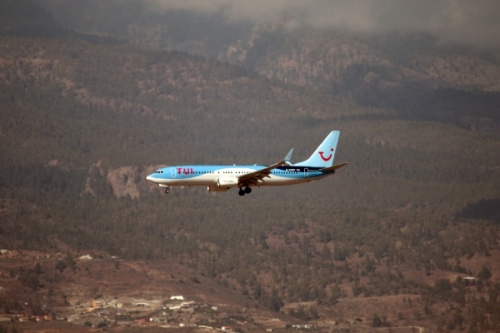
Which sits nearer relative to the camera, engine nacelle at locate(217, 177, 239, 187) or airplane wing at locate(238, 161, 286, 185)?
airplane wing at locate(238, 161, 286, 185)

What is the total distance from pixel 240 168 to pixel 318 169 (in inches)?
468

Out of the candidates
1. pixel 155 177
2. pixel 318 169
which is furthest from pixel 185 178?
pixel 318 169

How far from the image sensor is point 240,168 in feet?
616

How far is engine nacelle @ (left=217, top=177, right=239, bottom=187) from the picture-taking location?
184875 mm

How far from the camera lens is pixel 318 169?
191 m

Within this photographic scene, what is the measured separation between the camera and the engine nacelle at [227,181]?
607ft

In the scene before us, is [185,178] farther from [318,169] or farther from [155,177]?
[318,169]

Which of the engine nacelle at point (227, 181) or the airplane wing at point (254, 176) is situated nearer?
the airplane wing at point (254, 176)

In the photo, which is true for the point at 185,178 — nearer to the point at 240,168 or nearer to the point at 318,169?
the point at 240,168

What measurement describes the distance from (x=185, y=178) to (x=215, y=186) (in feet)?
15.6

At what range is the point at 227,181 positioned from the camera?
18500 centimetres

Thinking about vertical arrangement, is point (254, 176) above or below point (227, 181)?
above

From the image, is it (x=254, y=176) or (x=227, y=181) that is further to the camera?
(x=254, y=176)

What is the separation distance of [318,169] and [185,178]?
19.9 metres
